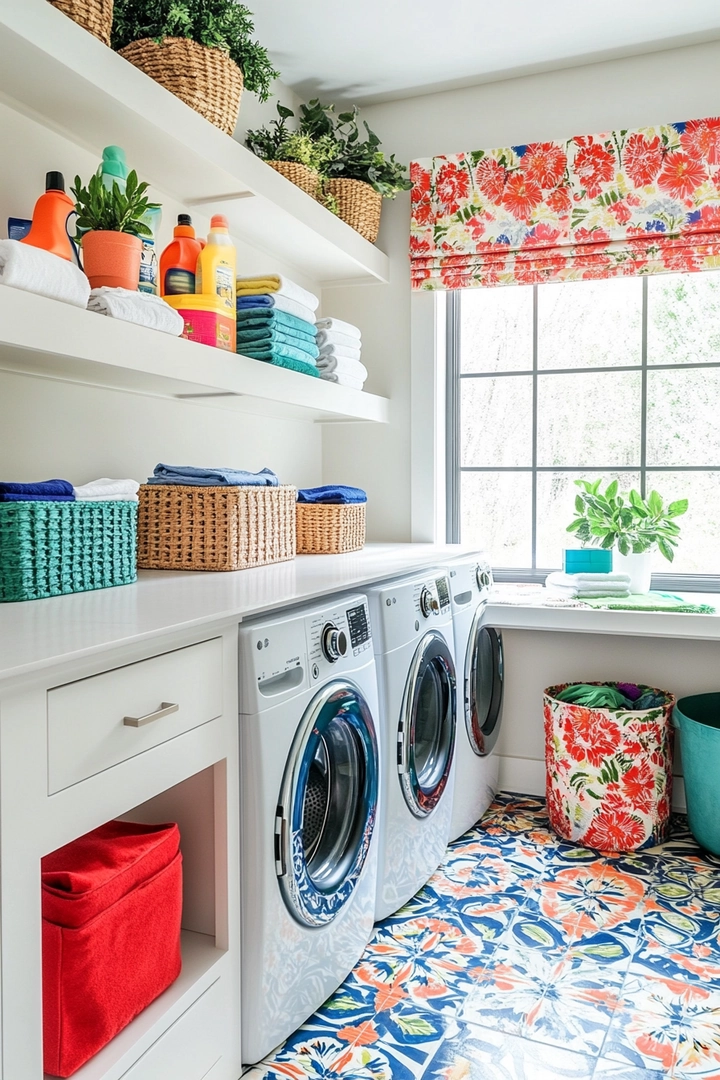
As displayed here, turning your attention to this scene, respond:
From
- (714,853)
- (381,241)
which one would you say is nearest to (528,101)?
(381,241)

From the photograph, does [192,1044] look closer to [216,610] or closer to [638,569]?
[216,610]

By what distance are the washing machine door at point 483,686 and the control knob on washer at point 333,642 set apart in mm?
862

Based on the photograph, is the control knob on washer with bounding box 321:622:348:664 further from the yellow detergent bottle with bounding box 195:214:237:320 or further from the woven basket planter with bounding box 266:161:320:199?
the woven basket planter with bounding box 266:161:320:199

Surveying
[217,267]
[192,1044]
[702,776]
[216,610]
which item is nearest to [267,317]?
[217,267]

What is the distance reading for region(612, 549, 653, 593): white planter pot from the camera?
9.39ft

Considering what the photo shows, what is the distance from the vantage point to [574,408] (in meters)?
3.11

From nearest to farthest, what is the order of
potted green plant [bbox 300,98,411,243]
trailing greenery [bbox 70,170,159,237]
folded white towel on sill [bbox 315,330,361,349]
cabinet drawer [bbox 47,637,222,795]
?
cabinet drawer [bbox 47,637,222,795]
trailing greenery [bbox 70,170,159,237]
folded white towel on sill [bbox 315,330,361,349]
potted green plant [bbox 300,98,411,243]

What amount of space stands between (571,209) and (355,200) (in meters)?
0.75

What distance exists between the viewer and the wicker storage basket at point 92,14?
1563 millimetres

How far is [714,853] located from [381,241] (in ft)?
7.85

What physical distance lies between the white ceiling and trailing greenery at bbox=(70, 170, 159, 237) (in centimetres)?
116

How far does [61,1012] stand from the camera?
3.75 feet

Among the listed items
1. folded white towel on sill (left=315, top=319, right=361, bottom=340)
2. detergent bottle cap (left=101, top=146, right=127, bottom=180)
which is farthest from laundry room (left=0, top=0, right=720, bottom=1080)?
folded white towel on sill (left=315, top=319, right=361, bottom=340)

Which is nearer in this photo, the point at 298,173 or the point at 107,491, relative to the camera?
the point at 107,491
